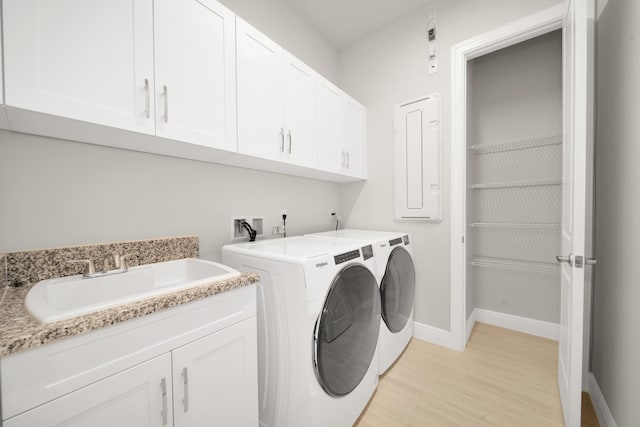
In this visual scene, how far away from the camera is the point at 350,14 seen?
2201mm

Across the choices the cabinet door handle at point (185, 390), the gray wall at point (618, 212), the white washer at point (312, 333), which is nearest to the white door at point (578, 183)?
the gray wall at point (618, 212)

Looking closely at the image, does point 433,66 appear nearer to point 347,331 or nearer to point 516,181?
point 516,181

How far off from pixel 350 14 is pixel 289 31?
1.94 feet

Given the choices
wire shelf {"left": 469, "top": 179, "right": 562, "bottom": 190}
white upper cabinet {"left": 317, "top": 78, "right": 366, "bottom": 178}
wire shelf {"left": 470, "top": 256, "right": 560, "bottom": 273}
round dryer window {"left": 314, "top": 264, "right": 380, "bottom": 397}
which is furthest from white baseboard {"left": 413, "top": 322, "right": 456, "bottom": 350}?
white upper cabinet {"left": 317, "top": 78, "right": 366, "bottom": 178}

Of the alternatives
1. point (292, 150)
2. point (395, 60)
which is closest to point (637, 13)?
point (395, 60)

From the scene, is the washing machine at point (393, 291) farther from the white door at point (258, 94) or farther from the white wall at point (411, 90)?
the white door at point (258, 94)

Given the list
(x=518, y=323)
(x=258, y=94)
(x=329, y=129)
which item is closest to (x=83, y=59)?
(x=258, y=94)

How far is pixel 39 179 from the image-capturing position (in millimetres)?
1010

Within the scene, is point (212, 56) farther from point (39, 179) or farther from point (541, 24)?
point (541, 24)

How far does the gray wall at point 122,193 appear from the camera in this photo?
38.3 inches

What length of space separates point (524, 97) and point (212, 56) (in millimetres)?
2687

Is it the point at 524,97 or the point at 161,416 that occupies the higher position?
the point at 524,97

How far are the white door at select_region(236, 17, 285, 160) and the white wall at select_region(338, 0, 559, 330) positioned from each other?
47.1 inches

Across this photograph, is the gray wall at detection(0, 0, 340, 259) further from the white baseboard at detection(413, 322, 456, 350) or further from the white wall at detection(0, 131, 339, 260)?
the white baseboard at detection(413, 322, 456, 350)
